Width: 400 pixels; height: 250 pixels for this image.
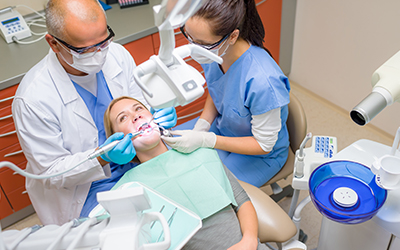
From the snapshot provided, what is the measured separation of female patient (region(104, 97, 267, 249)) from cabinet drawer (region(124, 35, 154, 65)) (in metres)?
0.68

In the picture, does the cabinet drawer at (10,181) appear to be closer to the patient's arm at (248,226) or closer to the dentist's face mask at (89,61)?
the dentist's face mask at (89,61)

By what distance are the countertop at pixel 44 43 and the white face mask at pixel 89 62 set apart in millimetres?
601

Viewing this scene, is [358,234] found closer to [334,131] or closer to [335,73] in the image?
[334,131]

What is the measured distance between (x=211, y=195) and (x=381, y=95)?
0.71m

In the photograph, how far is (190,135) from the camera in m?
1.46

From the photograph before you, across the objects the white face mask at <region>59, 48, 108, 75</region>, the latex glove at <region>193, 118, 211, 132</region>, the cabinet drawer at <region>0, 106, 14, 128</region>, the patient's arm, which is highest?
the white face mask at <region>59, 48, 108, 75</region>

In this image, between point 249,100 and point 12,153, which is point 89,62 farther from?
point 12,153

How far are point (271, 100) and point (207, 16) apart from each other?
416mm

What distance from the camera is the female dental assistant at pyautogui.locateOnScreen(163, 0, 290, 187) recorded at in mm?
1355

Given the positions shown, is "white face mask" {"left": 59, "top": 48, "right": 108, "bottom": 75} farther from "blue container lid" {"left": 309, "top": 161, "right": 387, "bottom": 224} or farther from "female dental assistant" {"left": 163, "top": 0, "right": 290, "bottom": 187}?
"blue container lid" {"left": 309, "top": 161, "right": 387, "bottom": 224}

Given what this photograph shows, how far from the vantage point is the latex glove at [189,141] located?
4.66ft

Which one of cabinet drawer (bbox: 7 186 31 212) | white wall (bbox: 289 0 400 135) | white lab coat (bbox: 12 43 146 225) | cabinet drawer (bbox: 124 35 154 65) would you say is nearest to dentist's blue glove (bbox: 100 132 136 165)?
white lab coat (bbox: 12 43 146 225)

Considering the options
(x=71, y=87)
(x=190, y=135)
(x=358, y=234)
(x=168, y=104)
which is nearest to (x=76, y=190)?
(x=71, y=87)

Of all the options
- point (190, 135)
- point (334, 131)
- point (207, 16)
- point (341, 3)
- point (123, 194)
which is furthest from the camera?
point (334, 131)
